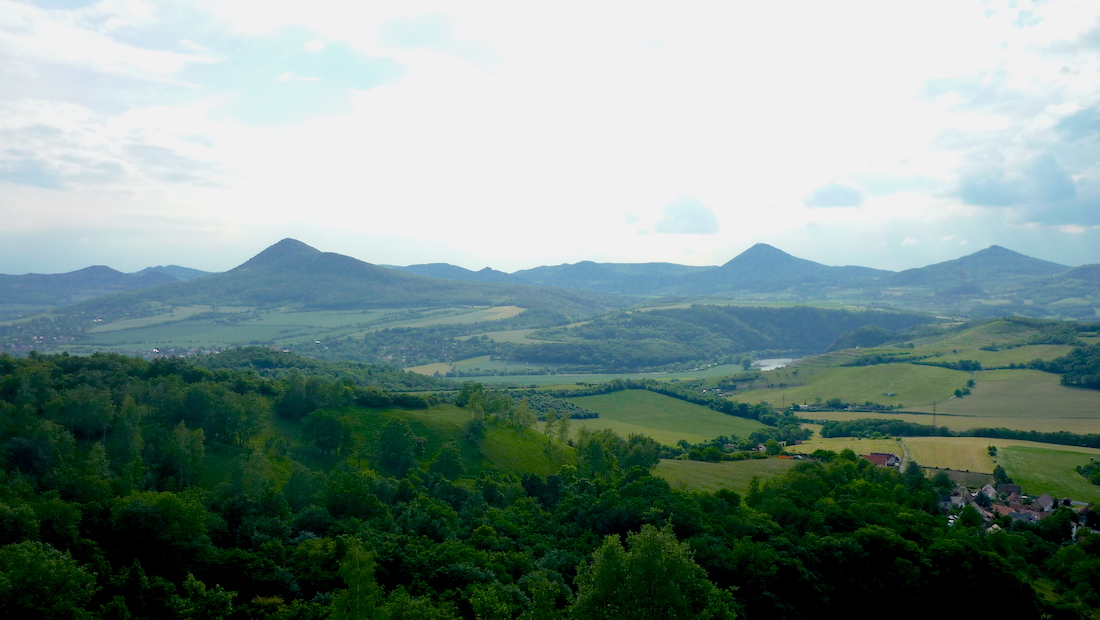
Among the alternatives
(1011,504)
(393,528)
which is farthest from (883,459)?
(393,528)

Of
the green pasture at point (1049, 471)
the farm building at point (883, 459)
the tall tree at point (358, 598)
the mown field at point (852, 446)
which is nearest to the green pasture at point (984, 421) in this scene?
the green pasture at point (1049, 471)

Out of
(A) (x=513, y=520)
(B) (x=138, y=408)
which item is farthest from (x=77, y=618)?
(B) (x=138, y=408)

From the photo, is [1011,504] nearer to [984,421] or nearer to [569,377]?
[984,421]

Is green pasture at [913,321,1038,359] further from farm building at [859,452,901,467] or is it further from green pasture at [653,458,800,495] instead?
green pasture at [653,458,800,495]

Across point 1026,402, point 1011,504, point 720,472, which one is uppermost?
point 720,472

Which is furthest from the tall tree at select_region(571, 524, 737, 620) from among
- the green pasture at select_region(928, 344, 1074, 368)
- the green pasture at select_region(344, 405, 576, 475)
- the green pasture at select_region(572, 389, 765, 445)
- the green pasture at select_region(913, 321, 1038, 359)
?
the green pasture at select_region(913, 321, 1038, 359)

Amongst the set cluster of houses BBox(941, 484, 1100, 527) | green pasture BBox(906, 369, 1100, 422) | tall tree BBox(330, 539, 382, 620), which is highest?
tall tree BBox(330, 539, 382, 620)
